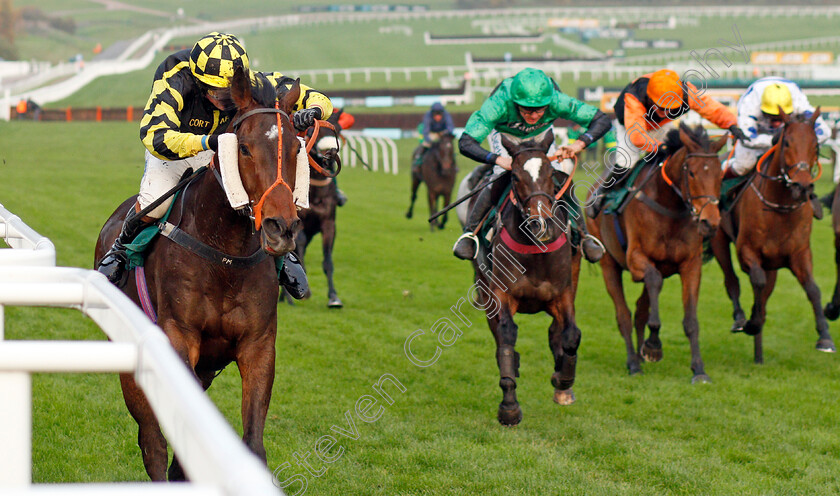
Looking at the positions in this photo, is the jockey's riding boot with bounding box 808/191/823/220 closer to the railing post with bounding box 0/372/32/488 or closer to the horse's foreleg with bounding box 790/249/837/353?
the horse's foreleg with bounding box 790/249/837/353

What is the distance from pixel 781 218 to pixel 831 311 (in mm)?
1290

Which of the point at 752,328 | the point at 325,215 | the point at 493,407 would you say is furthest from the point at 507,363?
the point at 325,215

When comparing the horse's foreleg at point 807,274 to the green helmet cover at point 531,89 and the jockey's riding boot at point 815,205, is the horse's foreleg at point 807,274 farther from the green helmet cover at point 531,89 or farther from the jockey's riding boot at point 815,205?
the green helmet cover at point 531,89

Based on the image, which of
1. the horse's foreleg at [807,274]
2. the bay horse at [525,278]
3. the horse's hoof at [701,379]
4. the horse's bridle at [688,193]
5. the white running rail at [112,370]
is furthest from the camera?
the horse's foreleg at [807,274]

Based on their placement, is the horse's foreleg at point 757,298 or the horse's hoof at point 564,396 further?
the horse's foreleg at point 757,298

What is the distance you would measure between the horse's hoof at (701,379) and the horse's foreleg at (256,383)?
4126mm

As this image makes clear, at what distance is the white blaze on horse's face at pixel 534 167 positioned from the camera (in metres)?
5.43

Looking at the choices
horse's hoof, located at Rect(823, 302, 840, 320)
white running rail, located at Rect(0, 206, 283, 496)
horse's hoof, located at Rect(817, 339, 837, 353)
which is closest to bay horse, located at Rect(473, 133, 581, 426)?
horse's hoof, located at Rect(817, 339, 837, 353)

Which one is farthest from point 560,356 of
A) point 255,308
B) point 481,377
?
point 255,308

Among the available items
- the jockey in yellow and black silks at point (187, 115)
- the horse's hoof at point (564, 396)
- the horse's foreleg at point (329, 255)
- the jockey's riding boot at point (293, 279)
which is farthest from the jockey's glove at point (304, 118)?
the horse's foreleg at point (329, 255)

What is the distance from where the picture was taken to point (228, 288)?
12.4ft

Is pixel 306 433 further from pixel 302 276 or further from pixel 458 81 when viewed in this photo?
pixel 458 81

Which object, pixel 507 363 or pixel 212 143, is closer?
pixel 212 143

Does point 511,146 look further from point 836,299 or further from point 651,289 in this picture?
point 836,299
